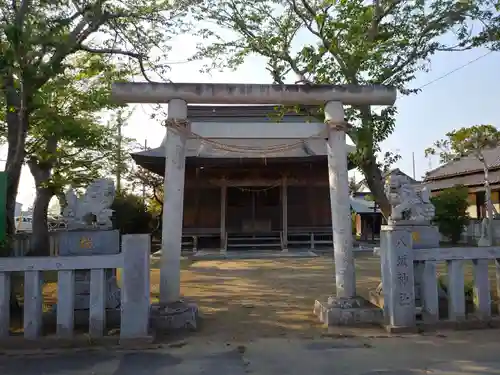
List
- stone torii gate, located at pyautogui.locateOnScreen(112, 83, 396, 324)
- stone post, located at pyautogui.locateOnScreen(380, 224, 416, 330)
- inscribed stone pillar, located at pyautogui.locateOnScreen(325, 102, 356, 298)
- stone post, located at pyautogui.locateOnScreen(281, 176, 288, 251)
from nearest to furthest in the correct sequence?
1. stone post, located at pyautogui.locateOnScreen(380, 224, 416, 330)
2. stone torii gate, located at pyautogui.locateOnScreen(112, 83, 396, 324)
3. inscribed stone pillar, located at pyautogui.locateOnScreen(325, 102, 356, 298)
4. stone post, located at pyautogui.locateOnScreen(281, 176, 288, 251)

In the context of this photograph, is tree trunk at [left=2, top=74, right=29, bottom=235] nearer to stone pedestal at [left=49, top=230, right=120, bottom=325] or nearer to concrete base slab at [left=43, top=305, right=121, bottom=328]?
stone pedestal at [left=49, top=230, right=120, bottom=325]

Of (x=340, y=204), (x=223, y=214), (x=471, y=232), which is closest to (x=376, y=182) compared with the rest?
(x=340, y=204)

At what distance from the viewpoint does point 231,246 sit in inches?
821

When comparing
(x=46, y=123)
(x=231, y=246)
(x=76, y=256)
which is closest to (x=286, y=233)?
(x=231, y=246)

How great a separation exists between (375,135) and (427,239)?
234 cm

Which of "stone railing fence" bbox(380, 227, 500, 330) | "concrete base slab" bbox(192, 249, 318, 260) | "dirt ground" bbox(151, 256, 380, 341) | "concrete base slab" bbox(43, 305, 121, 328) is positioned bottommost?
"dirt ground" bbox(151, 256, 380, 341)

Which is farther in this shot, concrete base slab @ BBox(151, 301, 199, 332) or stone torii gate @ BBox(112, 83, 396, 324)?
stone torii gate @ BBox(112, 83, 396, 324)

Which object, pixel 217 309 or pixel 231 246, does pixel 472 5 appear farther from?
pixel 231 246

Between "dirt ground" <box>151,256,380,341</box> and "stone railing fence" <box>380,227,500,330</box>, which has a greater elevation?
"stone railing fence" <box>380,227,500,330</box>

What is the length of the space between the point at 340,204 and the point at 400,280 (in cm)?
146

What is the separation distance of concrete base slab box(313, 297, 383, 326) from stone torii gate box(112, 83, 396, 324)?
0.02 meters

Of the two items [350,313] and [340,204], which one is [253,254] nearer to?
[340,204]

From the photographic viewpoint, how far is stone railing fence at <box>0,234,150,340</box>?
575 centimetres

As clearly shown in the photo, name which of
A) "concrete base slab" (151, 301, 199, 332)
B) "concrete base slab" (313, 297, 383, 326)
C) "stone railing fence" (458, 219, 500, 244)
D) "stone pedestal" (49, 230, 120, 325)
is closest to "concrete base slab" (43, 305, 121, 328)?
"stone pedestal" (49, 230, 120, 325)
